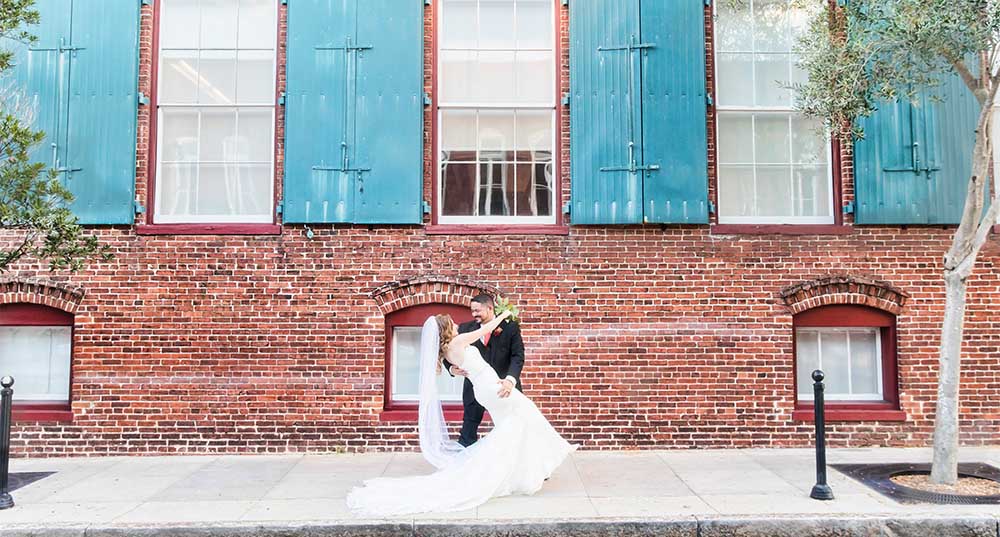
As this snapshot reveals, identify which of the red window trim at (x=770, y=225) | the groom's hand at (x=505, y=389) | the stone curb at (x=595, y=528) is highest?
the red window trim at (x=770, y=225)

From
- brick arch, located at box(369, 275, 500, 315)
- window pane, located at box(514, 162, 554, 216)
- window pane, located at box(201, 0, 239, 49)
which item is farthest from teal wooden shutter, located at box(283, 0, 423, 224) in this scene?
window pane, located at box(514, 162, 554, 216)

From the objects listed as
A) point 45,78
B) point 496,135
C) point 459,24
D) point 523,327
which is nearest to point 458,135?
point 496,135

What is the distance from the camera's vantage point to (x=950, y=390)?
22.4 feet

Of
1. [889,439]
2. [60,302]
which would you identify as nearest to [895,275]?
[889,439]

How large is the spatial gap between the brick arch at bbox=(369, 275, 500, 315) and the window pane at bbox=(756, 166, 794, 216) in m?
3.61

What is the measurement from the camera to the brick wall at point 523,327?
28.0 ft

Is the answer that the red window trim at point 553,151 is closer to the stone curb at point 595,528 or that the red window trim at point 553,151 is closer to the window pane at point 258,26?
the window pane at point 258,26

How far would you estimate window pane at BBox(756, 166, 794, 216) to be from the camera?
901 centimetres

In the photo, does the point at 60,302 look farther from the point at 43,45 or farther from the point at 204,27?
the point at 204,27

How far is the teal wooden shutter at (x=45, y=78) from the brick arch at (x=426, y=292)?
14.4 ft

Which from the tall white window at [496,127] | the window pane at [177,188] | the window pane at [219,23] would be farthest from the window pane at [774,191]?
the window pane at [177,188]

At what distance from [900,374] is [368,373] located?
6.54 metres

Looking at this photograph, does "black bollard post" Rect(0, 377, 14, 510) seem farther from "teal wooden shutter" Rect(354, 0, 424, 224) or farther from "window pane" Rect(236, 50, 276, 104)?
"window pane" Rect(236, 50, 276, 104)

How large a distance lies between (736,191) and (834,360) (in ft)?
8.18
